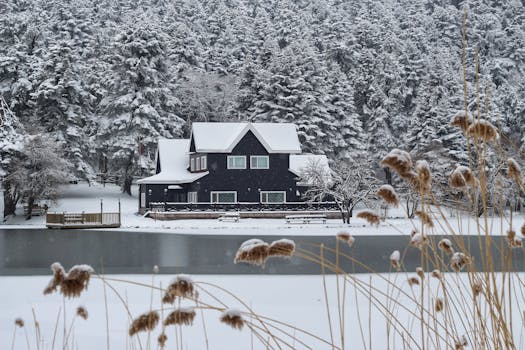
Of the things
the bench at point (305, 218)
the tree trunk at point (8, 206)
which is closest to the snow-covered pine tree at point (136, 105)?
the tree trunk at point (8, 206)

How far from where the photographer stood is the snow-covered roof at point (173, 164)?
3816 centimetres

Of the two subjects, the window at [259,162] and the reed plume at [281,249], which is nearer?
the reed plume at [281,249]

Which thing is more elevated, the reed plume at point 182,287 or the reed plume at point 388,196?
the reed plume at point 388,196

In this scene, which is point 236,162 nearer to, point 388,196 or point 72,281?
point 388,196

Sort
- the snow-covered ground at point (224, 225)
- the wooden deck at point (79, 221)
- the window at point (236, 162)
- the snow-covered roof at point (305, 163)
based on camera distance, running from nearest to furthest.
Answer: the snow-covered ground at point (224, 225)
the wooden deck at point (79, 221)
the snow-covered roof at point (305, 163)
the window at point (236, 162)

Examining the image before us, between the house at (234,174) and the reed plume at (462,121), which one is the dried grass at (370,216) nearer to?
the reed plume at (462,121)

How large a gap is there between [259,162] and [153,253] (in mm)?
20096

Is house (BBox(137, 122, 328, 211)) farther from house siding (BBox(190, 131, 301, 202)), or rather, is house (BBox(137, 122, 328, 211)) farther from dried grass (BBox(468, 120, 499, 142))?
dried grass (BBox(468, 120, 499, 142))

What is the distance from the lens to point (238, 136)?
1496 inches


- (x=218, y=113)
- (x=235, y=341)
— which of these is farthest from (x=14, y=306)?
(x=218, y=113)

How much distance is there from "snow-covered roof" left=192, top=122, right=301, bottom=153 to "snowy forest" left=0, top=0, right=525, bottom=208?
259 inches

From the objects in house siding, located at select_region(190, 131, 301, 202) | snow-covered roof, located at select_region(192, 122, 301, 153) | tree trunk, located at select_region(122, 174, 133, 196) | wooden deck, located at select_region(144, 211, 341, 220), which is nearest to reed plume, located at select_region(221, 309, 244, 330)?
wooden deck, located at select_region(144, 211, 341, 220)

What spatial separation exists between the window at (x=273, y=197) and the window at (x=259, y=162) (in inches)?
61.1

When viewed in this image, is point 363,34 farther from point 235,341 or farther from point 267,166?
point 235,341
